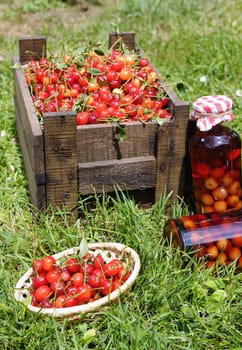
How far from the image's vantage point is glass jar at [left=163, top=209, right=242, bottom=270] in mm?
2881

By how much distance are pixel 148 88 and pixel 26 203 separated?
2.78 feet

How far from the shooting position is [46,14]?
599 centimetres

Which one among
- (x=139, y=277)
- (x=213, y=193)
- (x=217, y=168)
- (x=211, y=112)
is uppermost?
(x=211, y=112)

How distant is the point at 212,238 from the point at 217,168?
1.22 ft

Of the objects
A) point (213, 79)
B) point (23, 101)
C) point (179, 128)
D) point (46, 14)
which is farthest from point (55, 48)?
point (179, 128)

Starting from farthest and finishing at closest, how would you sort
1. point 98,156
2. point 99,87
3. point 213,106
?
point 99,87 → point 98,156 → point 213,106

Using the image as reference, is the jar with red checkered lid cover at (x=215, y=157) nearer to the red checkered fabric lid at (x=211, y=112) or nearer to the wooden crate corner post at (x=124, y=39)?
the red checkered fabric lid at (x=211, y=112)

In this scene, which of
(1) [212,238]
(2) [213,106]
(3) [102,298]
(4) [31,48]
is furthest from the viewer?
(4) [31,48]

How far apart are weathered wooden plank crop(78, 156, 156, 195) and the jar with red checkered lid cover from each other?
219 mm

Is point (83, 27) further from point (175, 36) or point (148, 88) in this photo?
point (148, 88)

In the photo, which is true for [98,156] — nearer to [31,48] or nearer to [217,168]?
[217,168]

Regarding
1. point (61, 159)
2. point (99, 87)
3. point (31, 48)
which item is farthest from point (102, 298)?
point (31, 48)

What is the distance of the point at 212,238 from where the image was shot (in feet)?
9.53

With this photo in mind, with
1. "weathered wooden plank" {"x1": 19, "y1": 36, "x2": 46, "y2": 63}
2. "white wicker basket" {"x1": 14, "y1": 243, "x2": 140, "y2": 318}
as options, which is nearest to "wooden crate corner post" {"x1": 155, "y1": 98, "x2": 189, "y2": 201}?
"white wicker basket" {"x1": 14, "y1": 243, "x2": 140, "y2": 318}
